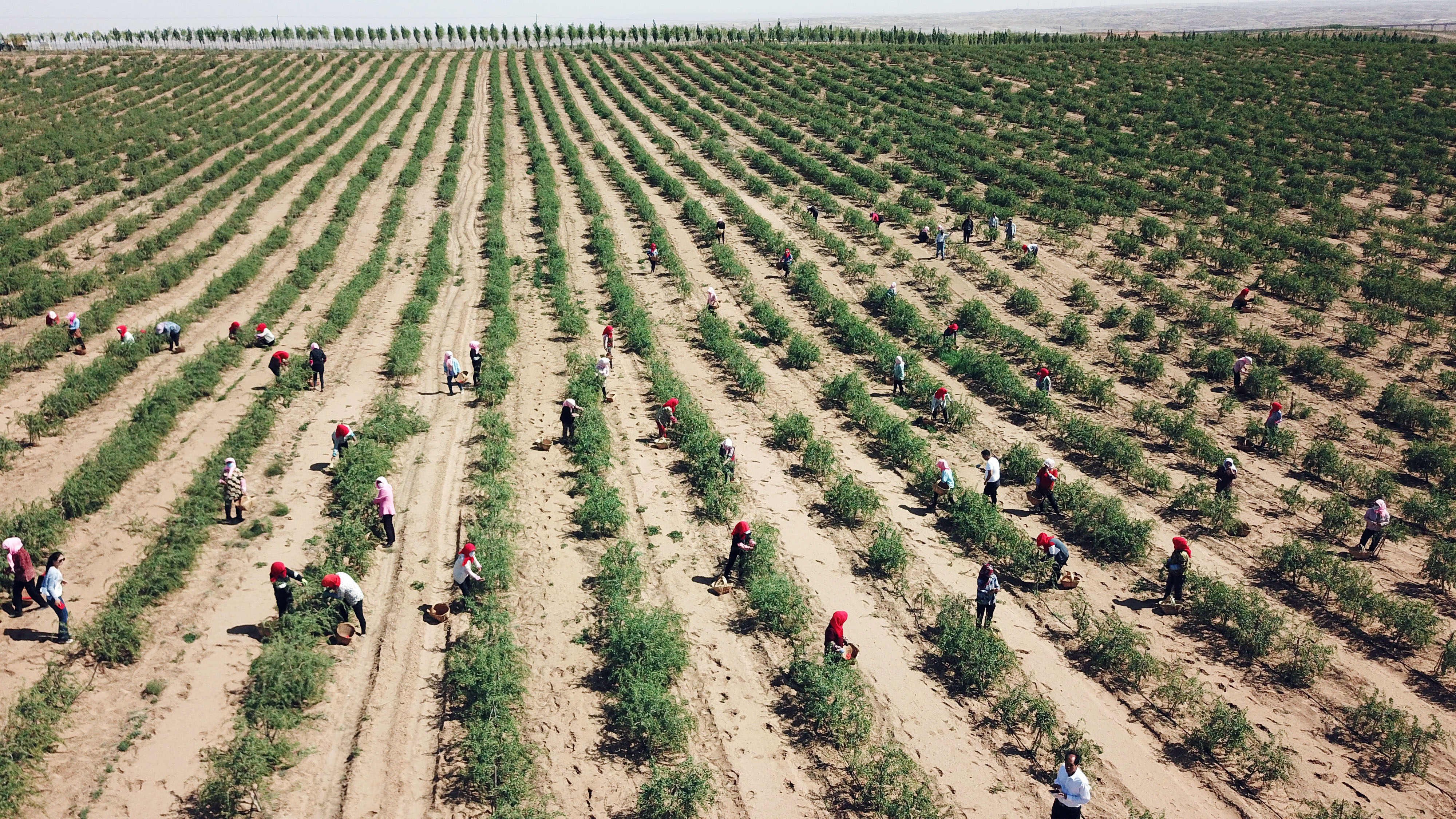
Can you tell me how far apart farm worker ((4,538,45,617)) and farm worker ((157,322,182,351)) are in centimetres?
1220

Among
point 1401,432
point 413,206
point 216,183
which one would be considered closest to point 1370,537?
point 1401,432

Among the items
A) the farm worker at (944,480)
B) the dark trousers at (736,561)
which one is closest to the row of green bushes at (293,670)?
the dark trousers at (736,561)

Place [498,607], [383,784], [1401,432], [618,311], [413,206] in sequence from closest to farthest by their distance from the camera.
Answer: [383,784] < [498,607] < [1401,432] < [618,311] < [413,206]

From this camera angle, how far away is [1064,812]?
1009cm

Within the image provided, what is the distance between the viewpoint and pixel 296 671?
39.4 feet

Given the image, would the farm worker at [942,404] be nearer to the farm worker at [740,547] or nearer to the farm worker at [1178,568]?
the farm worker at [1178,568]

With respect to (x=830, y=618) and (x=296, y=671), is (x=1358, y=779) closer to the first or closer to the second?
(x=830, y=618)

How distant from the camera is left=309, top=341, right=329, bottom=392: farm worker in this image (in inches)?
858

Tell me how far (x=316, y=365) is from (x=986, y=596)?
17.5 m

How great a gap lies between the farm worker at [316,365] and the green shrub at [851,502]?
1367 cm

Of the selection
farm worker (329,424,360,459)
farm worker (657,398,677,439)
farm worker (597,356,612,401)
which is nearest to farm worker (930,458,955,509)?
farm worker (657,398,677,439)

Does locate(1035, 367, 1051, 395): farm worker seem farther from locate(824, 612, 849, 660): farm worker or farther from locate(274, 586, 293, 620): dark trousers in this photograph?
locate(274, 586, 293, 620): dark trousers

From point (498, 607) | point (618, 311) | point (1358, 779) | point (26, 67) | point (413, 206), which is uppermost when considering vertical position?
point (26, 67)

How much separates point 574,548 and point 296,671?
5.39 metres
